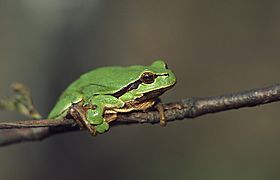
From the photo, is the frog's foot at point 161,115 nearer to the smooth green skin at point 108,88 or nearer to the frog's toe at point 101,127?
the smooth green skin at point 108,88

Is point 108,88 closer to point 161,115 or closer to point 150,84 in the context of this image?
point 150,84

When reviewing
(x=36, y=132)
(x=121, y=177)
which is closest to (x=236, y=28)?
(x=121, y=177)

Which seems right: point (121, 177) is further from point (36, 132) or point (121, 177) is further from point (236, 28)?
point (36, 132)

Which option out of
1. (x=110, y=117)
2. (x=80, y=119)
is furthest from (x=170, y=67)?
(x=80, y=119)

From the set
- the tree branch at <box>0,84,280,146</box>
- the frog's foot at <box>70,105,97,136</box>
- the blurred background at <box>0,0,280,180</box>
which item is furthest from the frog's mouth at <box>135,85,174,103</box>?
the blurred background at <box>0,0,280,180</box>

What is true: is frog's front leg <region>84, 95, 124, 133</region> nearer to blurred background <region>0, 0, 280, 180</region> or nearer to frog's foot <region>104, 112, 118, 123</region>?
frog's foot <region>104, 112, 118, 123</region>

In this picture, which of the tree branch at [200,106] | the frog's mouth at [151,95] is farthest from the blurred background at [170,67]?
the tree branch at [200,106]
